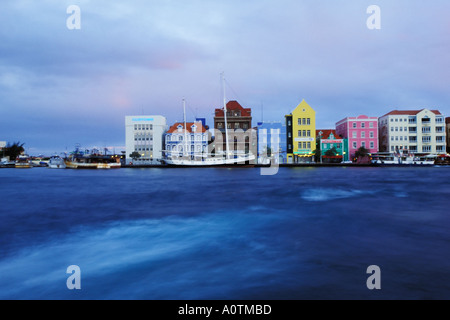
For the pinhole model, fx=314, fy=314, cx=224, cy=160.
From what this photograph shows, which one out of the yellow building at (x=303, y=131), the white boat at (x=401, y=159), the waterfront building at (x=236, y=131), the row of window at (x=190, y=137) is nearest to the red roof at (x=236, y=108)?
the waterfront building at (x=236, y=131)

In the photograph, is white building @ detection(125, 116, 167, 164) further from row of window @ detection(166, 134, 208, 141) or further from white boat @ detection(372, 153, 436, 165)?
white boat @ detection(372, 153, 436, 165)

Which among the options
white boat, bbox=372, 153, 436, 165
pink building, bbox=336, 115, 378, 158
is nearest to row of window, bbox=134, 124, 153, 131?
pink building, bbox=336, 115, 378, 158

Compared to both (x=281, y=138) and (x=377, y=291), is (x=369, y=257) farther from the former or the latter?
(x=281, y=138)

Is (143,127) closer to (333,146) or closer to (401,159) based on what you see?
(333,146)

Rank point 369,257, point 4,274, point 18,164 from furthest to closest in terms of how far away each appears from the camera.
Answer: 1. point 18,164
2. point 369,257
3. point 4,274

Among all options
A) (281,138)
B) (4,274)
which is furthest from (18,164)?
(4,274)

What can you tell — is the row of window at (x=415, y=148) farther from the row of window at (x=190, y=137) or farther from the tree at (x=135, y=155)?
the tree at (x=135, y=155)

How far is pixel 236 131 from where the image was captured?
86.6 meters

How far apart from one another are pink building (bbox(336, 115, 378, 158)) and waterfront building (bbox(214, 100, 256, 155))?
26.8 meters

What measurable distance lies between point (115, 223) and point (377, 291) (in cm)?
1091

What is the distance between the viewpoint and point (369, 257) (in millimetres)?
8062

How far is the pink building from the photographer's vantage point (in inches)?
3418

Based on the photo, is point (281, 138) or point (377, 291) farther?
point (281, 138)

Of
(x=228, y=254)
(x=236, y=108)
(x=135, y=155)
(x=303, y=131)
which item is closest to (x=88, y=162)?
Answer: (x=135, y=155)
